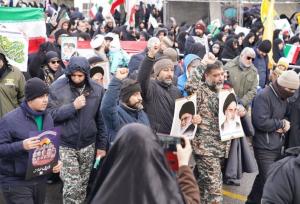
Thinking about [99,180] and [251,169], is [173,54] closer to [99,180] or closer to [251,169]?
[251,169]

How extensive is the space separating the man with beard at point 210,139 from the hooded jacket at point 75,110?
3.48 feet

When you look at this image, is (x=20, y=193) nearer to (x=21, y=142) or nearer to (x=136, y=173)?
(x=21, y=142)

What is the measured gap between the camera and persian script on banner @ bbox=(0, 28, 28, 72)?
816cm

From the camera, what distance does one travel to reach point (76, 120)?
19.1ft

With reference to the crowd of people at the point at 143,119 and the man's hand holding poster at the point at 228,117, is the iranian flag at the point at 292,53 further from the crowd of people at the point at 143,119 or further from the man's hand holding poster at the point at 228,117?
the man's hand holding poster at the point at 228,117

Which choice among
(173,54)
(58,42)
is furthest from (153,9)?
(173,54)

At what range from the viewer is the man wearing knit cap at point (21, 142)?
4.83 meters

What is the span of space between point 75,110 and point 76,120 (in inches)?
6.0

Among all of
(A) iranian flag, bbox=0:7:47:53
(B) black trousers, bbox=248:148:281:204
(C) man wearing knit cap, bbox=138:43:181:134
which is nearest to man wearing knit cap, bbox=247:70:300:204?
(B) black trousers, bbox=248:148:281:204

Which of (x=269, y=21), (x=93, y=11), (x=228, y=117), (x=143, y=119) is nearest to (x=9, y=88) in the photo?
(x=143, y=119)

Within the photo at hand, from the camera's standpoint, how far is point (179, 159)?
3.31 meters

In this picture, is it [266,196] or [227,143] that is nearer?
[266,196]

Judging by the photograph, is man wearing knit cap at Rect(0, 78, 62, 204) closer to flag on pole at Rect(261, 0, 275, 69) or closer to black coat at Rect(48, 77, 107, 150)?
black coat at Rect(48, 77, 107, 150)

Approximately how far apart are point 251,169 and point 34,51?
4.53 meters
